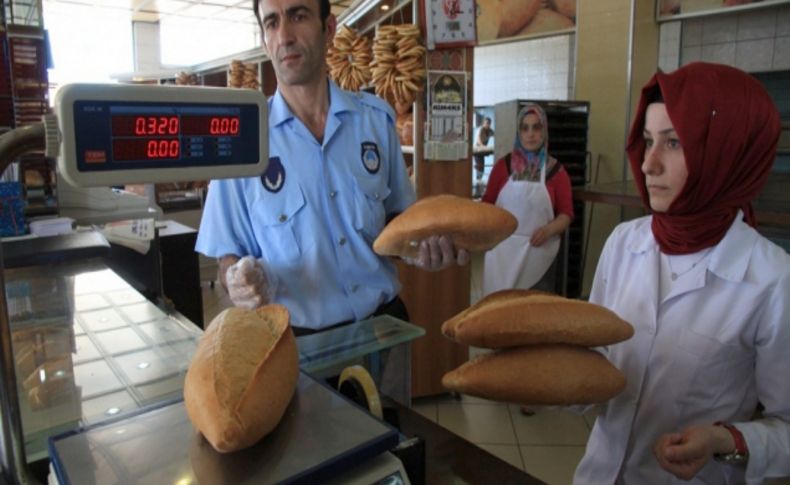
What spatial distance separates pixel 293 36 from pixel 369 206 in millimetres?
525

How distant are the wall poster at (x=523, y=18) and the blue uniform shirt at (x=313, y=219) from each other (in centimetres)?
455

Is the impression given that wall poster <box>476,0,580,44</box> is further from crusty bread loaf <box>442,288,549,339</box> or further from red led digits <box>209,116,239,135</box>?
red led digits <box>209,116,239,135</box>

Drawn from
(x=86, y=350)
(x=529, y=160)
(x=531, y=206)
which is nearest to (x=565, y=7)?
(x=529, y=160)

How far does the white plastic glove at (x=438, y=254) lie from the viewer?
127 cm

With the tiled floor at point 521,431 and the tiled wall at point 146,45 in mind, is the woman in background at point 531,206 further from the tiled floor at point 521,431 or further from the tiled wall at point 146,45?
the tiled wall at point 146,45

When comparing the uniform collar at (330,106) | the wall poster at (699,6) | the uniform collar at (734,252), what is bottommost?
the uniform collar at (734,252)

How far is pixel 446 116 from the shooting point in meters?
3.06

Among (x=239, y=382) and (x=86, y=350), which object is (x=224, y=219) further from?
(x=239, y=382)

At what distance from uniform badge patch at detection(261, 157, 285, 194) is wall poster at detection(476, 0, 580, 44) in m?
4.70

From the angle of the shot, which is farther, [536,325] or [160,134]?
[536,325]

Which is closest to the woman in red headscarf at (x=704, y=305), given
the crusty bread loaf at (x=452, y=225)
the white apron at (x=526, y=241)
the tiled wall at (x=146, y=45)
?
the crusty bread loaf at (x=452, y=225)

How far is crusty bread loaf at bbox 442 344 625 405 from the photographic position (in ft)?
3.09

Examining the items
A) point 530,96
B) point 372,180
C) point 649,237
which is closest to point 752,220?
point 649,237

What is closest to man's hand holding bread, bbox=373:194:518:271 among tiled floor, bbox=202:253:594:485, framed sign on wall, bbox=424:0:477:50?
tiled floor, bbox=202:253:594:485
